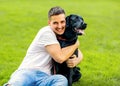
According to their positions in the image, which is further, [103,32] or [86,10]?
[86,10]

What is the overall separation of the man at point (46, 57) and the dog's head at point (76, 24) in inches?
3.8

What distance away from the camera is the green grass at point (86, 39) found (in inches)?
306

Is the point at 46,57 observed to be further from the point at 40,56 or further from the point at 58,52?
the point at 58,52

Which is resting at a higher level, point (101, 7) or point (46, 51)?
point (46, 51)

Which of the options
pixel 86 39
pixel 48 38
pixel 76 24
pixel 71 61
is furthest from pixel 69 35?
pixel 86 39

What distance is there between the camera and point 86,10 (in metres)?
19.3

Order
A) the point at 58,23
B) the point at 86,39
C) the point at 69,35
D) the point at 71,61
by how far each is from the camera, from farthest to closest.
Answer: the point at 86,39
the point at 71,61
the point at 69,35
the point at 58,23

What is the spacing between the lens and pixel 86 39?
11898mm

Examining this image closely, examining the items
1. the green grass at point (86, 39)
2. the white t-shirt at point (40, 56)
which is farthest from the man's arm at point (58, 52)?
the green grass at point (86, 39)

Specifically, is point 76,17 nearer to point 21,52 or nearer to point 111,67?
point 111,67

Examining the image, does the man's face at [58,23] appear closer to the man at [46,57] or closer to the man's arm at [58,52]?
the man at [46,57]

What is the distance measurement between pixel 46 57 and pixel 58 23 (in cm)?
54

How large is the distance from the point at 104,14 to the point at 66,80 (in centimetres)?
1314

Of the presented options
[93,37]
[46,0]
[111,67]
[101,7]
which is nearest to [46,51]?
[111,67]
